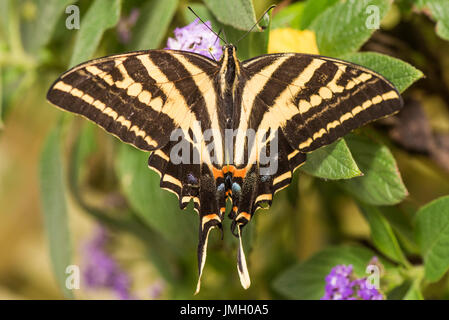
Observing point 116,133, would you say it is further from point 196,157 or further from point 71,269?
point 71,269

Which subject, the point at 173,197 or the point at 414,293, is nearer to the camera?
the point at 414,293

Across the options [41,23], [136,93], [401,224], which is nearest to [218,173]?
[136,93]

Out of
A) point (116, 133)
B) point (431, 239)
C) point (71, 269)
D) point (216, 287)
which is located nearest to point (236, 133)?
point (116, 133)

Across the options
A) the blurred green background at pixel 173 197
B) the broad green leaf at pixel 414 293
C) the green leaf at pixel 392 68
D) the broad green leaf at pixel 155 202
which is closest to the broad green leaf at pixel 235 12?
the blurred green background at pixel 173 197

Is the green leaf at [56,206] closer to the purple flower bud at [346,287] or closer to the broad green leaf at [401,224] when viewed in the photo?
the purple flower bud at [346,287]

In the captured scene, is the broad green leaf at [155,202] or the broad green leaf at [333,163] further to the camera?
the broad green leaf at [155,202]

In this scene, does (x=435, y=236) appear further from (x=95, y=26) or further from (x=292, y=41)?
(x=95, y=26)
